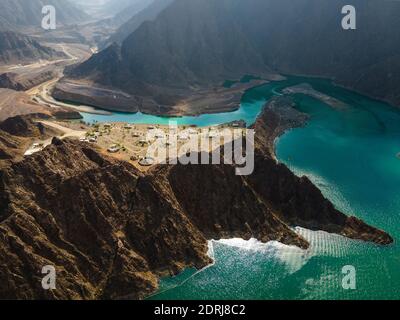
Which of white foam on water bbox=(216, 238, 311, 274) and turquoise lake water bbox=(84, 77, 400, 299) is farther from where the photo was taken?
white foam on water bbox=(216, 238, 311, 274)

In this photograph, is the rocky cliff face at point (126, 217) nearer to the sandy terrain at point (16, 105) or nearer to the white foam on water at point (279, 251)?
the white foam on water at point (279, 251)

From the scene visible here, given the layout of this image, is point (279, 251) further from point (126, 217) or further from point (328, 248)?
point (126, 217)

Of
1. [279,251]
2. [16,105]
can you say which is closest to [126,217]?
[279,251]

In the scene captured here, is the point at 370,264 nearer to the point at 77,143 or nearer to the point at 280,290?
the point at 280,290

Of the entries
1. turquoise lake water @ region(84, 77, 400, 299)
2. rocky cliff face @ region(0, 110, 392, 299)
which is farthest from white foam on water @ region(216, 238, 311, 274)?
rocky cliff face @ region(0, 110, 392, 299)

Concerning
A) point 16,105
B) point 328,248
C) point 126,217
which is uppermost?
point 16,105

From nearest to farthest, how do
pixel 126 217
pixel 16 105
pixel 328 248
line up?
pixel 126 217, pixel 328 248, pixel 16 105

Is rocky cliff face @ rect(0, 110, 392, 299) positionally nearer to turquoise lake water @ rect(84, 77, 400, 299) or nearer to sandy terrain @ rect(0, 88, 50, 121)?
turquoise lake water @ rect(84, 77, 400, 299)
